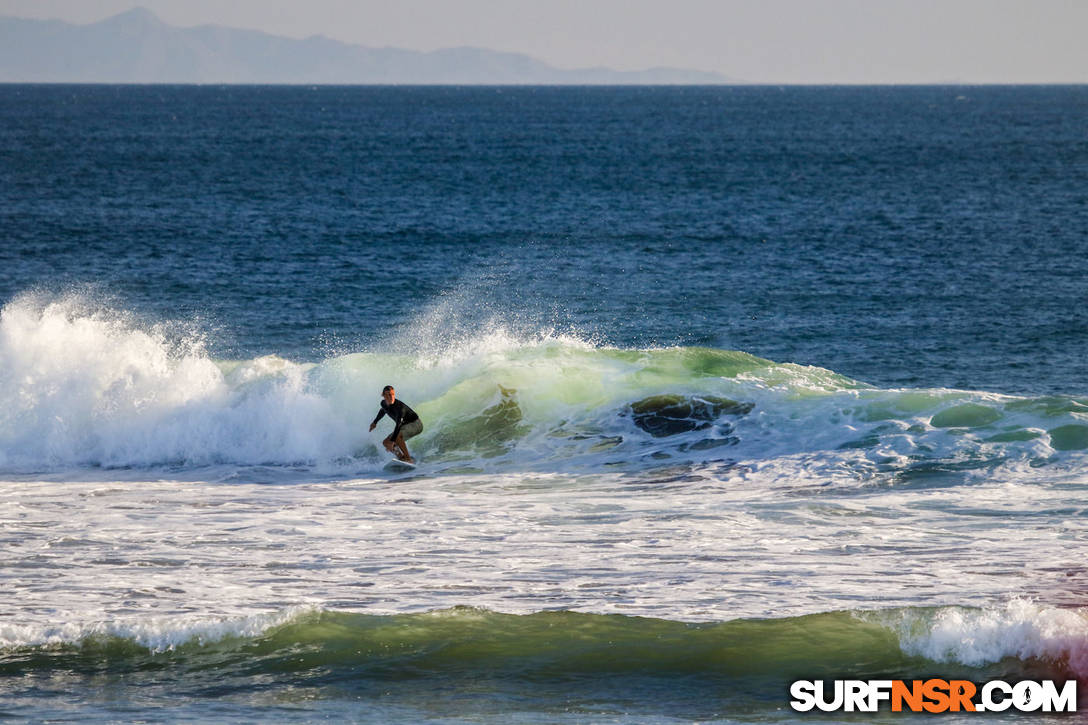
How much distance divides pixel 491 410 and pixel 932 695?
1205cm

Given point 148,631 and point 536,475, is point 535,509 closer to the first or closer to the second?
point 536,475

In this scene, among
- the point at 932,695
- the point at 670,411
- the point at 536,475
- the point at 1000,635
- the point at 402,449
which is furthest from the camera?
the point at 670,411

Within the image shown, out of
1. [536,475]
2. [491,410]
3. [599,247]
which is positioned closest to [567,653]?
[536,475]

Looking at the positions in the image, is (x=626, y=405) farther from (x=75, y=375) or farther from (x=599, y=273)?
(x=599, y=273)

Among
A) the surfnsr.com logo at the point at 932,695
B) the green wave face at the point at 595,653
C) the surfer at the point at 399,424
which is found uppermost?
the surfer at the point at 399,424

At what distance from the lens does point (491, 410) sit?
2167 cm

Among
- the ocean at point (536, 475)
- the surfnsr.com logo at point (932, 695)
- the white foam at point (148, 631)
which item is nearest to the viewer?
the surfnsr.com logo at point (932, 695)

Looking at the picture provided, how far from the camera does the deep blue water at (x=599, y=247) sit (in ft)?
102

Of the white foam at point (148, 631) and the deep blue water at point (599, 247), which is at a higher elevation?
the deep blue water at point (599, 247)

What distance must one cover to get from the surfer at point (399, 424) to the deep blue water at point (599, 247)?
35.3 ft

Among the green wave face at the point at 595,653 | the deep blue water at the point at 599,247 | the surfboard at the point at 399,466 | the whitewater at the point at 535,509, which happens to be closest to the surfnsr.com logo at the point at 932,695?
the green wave face at the point at 595,653

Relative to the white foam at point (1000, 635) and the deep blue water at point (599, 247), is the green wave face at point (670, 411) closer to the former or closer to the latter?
the deep blue water at point (599, 247)

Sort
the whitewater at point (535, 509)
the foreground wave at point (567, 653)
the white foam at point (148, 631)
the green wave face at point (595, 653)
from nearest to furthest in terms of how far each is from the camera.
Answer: the foreground wave at point (567, 653), the green wave face at point (595, 653), the white foam at point (148, 631), the whitewater at point (535, 509)

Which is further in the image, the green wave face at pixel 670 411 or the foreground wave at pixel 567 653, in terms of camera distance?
the green wave face at pixel 670 411
